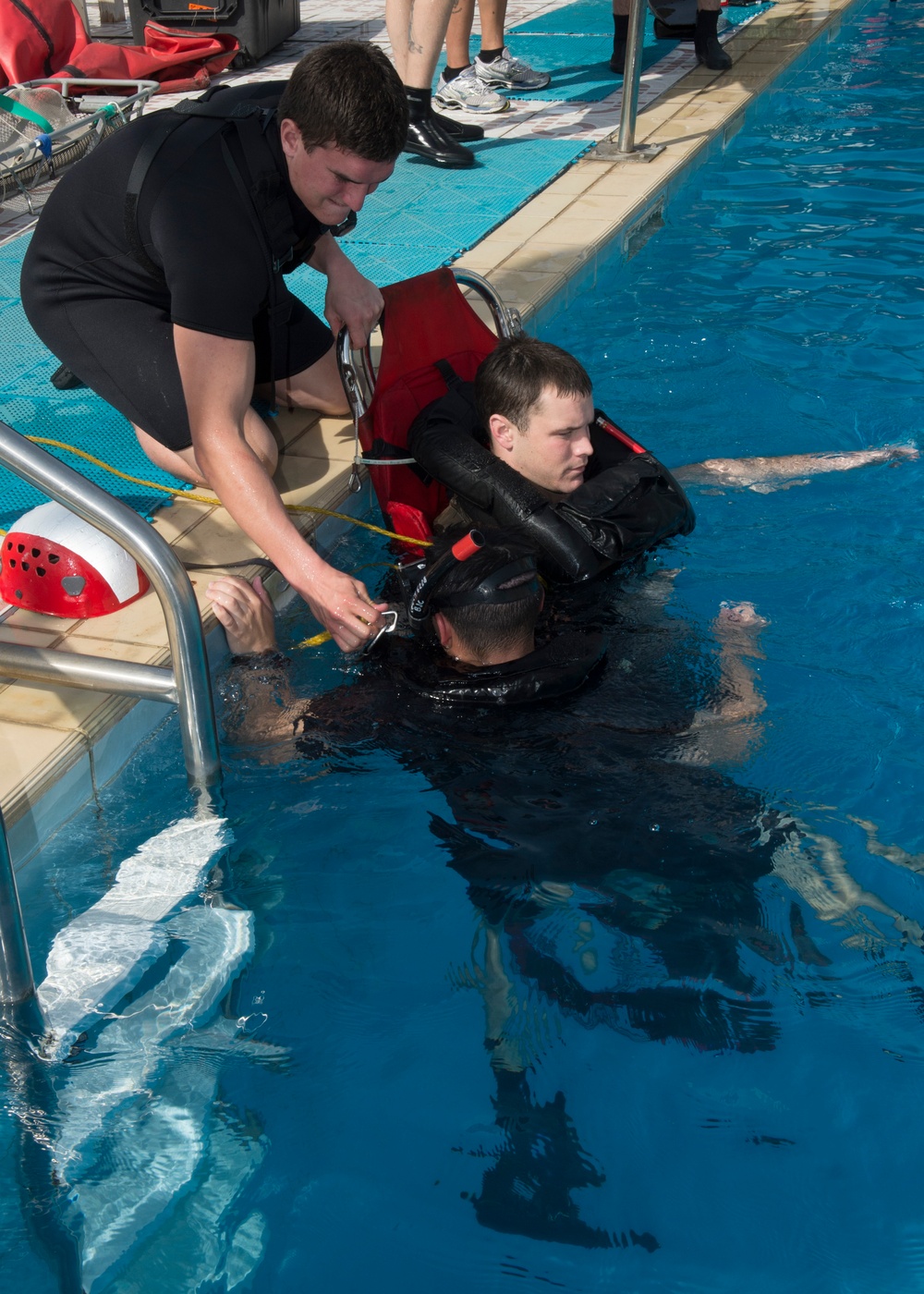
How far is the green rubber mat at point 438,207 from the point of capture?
20.2 feet

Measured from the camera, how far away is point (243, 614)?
3.32m

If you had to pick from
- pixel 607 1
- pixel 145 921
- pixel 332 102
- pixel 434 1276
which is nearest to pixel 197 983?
pixel 145 921

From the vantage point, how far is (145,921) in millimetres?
2963

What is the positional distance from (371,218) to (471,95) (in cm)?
246

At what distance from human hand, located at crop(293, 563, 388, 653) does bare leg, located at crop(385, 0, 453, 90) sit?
16.1ft

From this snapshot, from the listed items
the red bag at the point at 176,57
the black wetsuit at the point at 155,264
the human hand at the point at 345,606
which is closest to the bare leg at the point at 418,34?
the red bag at the point at 176,57

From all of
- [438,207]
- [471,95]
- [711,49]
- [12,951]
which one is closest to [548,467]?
[12,951]

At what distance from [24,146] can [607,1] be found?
7.84 m

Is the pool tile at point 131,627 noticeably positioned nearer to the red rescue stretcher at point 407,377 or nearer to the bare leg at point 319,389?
the red rescue stretcher at point 407,377

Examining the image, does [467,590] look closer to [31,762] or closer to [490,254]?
[31,762]

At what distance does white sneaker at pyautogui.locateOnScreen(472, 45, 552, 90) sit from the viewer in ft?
28.9

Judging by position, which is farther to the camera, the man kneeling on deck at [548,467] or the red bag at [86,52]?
the red bag at [86,52]

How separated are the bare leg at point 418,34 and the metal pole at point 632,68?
1.24m

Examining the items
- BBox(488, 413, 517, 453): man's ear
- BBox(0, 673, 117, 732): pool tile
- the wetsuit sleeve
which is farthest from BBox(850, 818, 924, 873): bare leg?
the wetsuit sleeve
